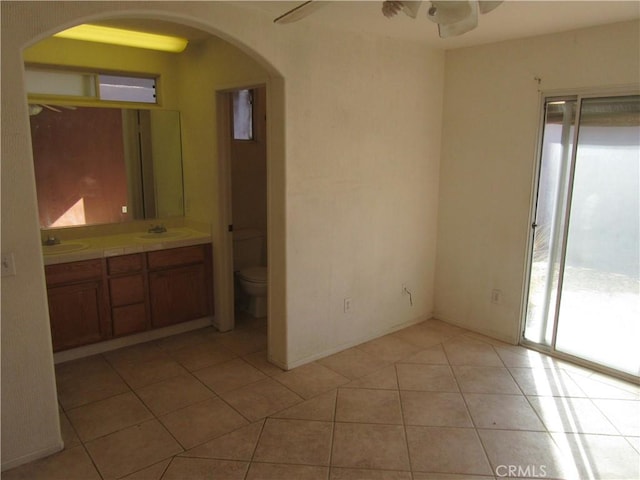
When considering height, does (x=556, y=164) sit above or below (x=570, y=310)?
above

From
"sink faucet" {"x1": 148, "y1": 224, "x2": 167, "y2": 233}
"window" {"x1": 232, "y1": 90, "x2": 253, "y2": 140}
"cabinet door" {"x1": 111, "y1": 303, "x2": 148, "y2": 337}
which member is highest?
"window" {"x1": 232, "y1": 90, "x2": 253, "y2": 140}

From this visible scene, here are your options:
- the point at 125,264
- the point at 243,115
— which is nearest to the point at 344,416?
the point at 125,264

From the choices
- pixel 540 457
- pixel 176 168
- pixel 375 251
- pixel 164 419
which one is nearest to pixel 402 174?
pixel 375 251

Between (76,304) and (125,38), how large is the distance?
7.03ft

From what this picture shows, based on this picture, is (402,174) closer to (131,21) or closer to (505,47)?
(505,47)

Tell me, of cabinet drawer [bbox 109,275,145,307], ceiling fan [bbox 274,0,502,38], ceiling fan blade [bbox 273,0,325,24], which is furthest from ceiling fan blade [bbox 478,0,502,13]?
cabinet drawer [bbox 109,275,145,307]

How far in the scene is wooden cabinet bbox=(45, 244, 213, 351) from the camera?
3352 millimetres

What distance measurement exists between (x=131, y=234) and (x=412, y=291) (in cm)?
256

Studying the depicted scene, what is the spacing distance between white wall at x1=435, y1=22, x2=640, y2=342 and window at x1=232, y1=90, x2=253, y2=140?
1.95 meters

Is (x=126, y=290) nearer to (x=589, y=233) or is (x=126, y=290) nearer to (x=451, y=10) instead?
(x=451, y=10)

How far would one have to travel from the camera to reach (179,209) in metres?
4.32

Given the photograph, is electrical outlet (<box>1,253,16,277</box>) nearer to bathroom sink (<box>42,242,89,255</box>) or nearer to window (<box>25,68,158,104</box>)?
bathroom sink (<box>42,242,89,255</box>)

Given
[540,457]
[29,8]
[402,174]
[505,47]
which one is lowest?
[540,457]

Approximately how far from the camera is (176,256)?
390cm
